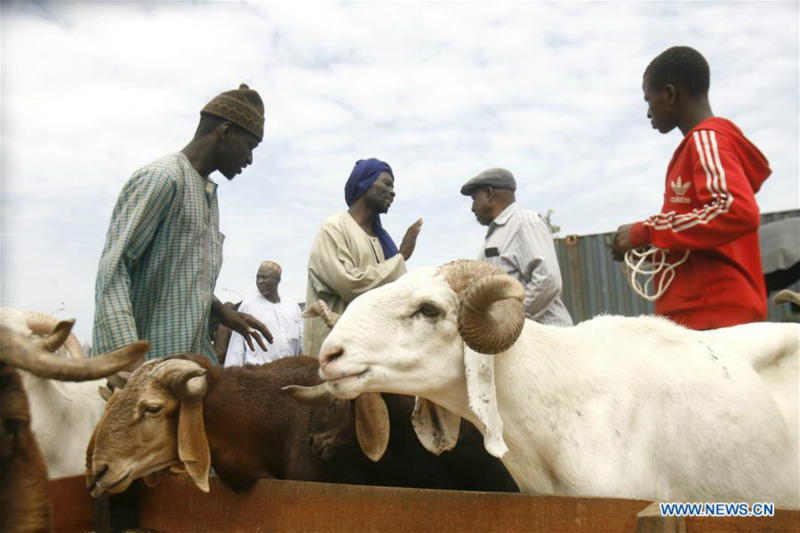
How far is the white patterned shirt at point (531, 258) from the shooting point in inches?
179

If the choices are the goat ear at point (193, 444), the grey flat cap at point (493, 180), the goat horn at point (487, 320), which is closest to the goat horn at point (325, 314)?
the goat ear at point (193, 444)

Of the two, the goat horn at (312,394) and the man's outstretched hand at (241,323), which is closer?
the goat horn at (312,394)

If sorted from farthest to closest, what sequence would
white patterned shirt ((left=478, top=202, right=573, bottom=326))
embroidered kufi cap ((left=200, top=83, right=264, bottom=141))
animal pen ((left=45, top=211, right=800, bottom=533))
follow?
white patterned shirt ((left=478, top=202, right=573, bottom=326)) → embroidered kufi cap ((left=200, top=83, right=264, bottom=141)) → animal pen ((left=45, top=211, right=800, bottom=533))

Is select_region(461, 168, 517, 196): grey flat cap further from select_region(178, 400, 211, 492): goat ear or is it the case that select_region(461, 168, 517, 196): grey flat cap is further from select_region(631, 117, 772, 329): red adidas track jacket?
select_region(178, 400, 211, 492): goat ear

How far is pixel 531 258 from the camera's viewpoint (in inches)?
183

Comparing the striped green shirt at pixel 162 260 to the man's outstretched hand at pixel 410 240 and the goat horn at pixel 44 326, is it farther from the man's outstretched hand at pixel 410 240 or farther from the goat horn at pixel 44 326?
the man's outstretched hand at pixel 410 240

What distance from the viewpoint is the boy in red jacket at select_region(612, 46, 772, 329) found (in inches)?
118

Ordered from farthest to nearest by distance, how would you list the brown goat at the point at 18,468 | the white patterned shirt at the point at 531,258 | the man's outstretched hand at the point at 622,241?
the white patterned shirt at the point at 531,258 < the man's outstretched hand at the point at 622,241 < the brown goat at the point at 18,468

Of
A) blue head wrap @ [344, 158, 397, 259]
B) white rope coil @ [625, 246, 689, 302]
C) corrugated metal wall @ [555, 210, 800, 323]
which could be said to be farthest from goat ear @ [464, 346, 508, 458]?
corrugated metal wall @ [555, 210, 800, 323]

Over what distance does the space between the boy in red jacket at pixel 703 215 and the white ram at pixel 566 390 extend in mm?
508

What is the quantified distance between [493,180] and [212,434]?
291 cm

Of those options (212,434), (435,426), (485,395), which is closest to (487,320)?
(485,395)

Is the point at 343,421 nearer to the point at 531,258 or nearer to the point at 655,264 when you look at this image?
the point at 655,264

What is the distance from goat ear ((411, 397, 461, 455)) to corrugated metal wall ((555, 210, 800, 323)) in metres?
8.29
